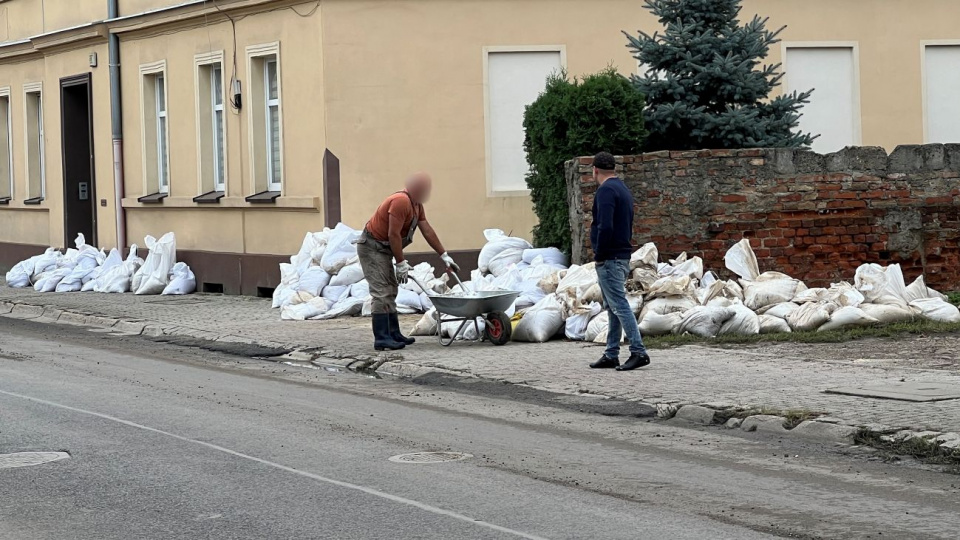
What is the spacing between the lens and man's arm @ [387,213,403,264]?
13.9 meters

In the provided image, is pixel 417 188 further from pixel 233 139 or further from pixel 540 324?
pixel 233 139

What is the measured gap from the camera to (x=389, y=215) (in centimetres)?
1402

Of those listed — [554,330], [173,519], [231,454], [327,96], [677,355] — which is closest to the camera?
[173,519]

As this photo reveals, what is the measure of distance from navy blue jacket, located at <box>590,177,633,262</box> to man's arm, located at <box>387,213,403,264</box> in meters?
2.41

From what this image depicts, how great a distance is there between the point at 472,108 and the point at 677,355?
8.11 m

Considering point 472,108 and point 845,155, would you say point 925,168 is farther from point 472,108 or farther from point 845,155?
point 472,108

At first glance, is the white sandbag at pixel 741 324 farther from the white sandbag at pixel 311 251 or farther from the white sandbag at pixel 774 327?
the white sandbag at pixel 311 251

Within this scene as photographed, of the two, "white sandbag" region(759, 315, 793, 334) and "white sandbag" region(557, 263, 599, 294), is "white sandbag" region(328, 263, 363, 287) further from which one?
"white sandbag" region(759, 315, 793, 334)

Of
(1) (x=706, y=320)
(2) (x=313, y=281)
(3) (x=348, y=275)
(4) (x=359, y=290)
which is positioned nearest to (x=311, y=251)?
(2) (x=313, y=281)

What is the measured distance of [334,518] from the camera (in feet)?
22.9

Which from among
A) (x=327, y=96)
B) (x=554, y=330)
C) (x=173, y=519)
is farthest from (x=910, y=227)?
(x=173, y=519)

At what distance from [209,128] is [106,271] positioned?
312 cm

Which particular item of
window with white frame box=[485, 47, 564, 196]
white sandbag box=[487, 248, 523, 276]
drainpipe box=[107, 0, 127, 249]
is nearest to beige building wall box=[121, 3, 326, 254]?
drainpipe box=[107, 0, 127, 249]

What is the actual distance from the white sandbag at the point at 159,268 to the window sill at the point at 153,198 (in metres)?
1.26
